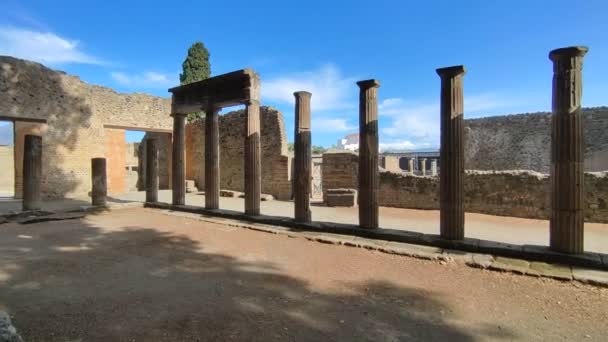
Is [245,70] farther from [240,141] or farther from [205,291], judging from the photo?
[240,141]

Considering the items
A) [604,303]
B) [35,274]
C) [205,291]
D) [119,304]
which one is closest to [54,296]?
[119,304]

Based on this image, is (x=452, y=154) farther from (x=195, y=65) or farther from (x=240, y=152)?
(x=195, y=65)

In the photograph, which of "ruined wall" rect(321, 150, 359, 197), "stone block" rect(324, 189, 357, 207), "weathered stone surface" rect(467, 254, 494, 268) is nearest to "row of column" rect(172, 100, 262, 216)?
"stone block" rect(324, 189, 357, 207)

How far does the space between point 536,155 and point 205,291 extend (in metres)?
23.5

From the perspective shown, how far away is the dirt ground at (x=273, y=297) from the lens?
322 cm

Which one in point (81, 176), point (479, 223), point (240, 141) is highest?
point (240, 141)

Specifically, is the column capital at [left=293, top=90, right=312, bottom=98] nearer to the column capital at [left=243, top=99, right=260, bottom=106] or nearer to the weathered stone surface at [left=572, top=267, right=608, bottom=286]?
the column capital at [left=243, top=99, right=260, bottom=106]

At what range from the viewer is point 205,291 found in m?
4.20

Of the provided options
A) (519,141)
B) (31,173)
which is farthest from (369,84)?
(519,141)

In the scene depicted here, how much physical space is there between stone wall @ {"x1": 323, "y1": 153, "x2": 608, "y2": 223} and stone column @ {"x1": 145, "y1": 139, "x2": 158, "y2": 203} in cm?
767

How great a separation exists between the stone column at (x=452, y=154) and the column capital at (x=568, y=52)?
1349 millimetres

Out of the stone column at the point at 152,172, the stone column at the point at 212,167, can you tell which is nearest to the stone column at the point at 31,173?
the stone column at the point at 152,172

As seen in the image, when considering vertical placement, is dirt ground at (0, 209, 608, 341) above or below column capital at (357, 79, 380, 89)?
below

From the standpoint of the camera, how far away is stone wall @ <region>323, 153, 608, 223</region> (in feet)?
32.7
